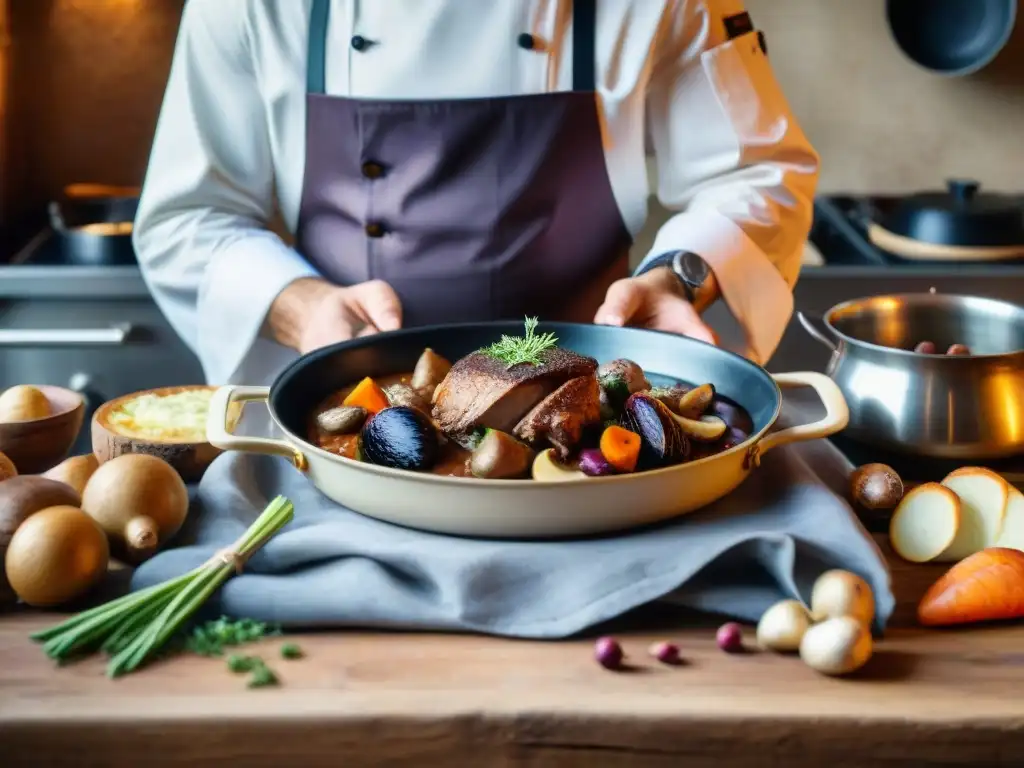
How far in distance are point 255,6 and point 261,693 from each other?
3.92 feet

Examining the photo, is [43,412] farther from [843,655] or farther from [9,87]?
[9,87]

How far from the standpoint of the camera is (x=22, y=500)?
0.94m

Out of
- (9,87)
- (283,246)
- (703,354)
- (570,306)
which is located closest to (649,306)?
(703,354)

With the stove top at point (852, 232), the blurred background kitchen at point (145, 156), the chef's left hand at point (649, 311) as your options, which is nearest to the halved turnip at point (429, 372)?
the chef's left hand at point (649, 311)

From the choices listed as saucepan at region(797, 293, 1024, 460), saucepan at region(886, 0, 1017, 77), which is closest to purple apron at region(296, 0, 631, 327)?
saucepan at region(797, 293, 1024, 460)

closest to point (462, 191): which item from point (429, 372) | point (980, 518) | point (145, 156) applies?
point (429, 372)

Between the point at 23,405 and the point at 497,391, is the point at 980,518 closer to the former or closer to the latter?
the point at 497,391

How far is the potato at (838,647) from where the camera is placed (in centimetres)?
82

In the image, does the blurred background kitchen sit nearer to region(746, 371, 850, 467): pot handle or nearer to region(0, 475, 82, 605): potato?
region(746, 371, 850, 467): pot handle

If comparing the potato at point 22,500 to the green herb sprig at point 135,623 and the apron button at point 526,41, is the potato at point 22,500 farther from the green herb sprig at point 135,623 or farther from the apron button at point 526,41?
the apron button at point 526,41

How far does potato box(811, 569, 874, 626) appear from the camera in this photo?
0.88 meters

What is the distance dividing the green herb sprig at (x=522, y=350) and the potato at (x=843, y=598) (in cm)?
34

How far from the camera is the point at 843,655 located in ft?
2.69

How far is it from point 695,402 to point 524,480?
0.25 metres
